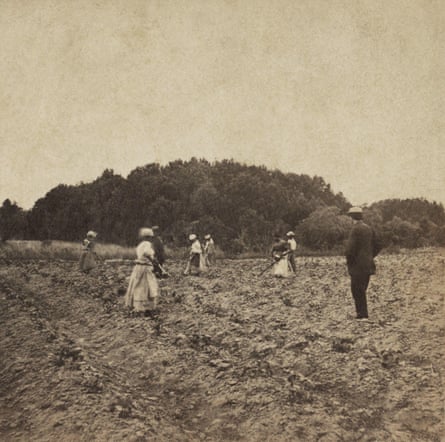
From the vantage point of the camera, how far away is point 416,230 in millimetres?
9031

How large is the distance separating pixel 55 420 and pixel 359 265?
15.9 ft

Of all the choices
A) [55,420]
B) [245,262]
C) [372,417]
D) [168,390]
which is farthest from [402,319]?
[245,262]

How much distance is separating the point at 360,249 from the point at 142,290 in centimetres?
405

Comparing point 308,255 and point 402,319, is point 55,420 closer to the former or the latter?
point 402,319

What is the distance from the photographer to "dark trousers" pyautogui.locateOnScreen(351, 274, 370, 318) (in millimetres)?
7195

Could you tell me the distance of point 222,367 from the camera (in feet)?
19.0

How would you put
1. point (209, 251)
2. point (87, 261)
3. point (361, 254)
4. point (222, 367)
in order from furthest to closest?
point (209, 251), point (87, 261), point (361, 254), point (222, 367)

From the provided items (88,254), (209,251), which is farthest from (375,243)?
(209,251)

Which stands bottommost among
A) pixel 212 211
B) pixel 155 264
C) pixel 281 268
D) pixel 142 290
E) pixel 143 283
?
pixel 142 290

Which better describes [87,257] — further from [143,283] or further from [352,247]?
[352,247]

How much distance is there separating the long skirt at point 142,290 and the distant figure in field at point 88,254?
2700 millimetres

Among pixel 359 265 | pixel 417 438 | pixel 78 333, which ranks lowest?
pixel 417 438

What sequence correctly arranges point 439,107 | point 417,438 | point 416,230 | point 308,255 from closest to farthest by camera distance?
point 417,438 < point 439,107 < point 416,230 < point 308,255

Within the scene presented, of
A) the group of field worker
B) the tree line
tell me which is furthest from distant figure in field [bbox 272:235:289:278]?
the group of field worker
